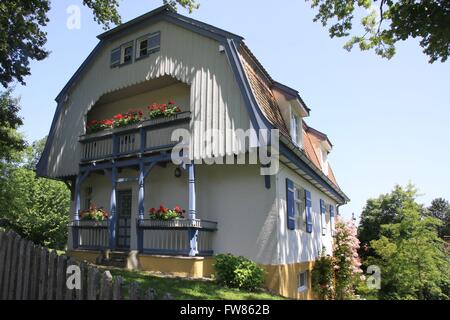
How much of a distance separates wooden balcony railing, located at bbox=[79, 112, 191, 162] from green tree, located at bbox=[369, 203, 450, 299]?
1565 centimetres

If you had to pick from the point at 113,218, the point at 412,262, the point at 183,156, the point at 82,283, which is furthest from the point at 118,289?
the point at 412,262

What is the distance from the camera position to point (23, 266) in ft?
17.6

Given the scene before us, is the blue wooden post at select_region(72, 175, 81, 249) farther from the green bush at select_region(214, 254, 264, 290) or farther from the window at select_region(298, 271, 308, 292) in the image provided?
the window at select_region(298, 271, 308, 292)

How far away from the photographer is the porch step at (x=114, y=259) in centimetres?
1148

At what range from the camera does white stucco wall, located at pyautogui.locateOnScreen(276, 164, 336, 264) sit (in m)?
10.4

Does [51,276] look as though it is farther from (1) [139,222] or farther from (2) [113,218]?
(2) [113,218]

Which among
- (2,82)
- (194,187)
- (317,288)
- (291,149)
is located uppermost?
(2,82)

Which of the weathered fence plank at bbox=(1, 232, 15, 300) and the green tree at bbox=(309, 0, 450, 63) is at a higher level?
the green tree at bbox=(309, 0, 450, 63)

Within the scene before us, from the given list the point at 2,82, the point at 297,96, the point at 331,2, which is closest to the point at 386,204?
the point at 297,96

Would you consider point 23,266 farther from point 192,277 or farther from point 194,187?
point 194,187

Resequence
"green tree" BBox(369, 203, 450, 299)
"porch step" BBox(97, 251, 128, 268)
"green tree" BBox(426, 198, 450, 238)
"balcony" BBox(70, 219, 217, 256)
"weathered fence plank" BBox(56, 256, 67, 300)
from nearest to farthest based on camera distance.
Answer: "weathered fence plank" BBox(56, 256, 67, 300) → "balcony" BBox(70, 219, 217, 256) → "porch step" BBox(97, 251, 128, 268) → "green tree" BBox(369, 203, 450, 299) → "green tree" BBox(426, 198, 450, 238)

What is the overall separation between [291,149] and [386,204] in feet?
74.7

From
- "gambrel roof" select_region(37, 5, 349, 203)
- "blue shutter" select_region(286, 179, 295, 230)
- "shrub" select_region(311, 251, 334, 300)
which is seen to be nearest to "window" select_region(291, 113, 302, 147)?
"gambrel roof" select_region(37, 5, 349, 203)

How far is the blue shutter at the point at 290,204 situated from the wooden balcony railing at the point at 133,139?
12.5 feet
